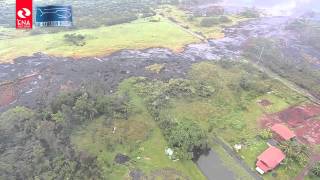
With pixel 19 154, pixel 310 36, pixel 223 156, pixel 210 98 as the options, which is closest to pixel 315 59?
pixel 310 36

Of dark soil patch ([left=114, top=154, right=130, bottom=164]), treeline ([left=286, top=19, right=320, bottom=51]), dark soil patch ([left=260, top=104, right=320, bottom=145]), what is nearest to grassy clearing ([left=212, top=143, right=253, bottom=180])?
dark soil patch ([left=260, top=104, right=320, bottom=145])

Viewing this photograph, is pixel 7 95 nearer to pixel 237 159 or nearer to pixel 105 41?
pixel 105 41

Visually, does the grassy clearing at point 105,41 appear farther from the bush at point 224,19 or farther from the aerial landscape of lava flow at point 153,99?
the bush at point 224,19

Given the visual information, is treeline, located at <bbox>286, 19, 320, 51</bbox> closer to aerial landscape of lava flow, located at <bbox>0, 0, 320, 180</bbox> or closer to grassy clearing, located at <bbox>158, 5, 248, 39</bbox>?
aerial landscape of lava flow, located at <bbox>0, 0, 320, 180</bbox>

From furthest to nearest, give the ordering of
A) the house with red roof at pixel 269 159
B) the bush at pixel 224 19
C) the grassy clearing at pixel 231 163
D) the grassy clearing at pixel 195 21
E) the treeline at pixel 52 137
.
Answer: the bush at pixel 224 19 < the grassy clearing at pixel 195 21 < the house with red roof at pixel 269 159 < the grassy clearing at pixel 231 163 < the treeline at pixel 52 137

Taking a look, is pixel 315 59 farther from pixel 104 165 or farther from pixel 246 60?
pixel 104 165

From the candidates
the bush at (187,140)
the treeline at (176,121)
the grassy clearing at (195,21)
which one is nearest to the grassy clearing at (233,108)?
the treeline at (176,121)
